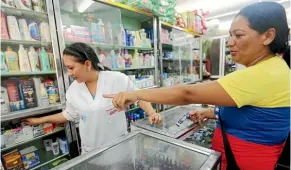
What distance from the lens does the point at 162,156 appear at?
92 centimetres

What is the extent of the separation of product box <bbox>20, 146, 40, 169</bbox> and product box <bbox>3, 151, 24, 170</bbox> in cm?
4

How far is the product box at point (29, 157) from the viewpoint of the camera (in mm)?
1550

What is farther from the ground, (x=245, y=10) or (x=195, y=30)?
(x=195, y=30)

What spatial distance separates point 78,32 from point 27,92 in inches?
31.8

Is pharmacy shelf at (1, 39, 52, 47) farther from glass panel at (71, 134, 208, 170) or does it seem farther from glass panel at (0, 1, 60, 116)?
glass panel at (71, 134, 208, 170)

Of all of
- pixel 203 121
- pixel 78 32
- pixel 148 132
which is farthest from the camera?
pixel 78 32

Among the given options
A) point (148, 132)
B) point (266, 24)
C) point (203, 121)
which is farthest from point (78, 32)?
point (266, 24)

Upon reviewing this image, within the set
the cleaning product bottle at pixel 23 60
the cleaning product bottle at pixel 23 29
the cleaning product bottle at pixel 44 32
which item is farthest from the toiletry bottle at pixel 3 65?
the cleaning product bottle at pixel 44 32

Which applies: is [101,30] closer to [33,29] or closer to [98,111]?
[33,29]

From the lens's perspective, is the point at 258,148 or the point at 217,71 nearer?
the point at 258,148

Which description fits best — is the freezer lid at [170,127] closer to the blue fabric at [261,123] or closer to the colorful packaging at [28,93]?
the blue fabric at [261,123]

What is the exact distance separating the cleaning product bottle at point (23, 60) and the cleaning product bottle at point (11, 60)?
0.03 meters

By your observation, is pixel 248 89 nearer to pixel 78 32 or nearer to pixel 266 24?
pixel 266 24

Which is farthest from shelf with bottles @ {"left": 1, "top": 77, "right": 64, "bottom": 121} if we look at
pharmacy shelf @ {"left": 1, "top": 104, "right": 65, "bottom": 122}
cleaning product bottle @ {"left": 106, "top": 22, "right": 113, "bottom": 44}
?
cleaning product bottle @ {"left": 106, "top": 22, "right": 113, "bottom": 44}
